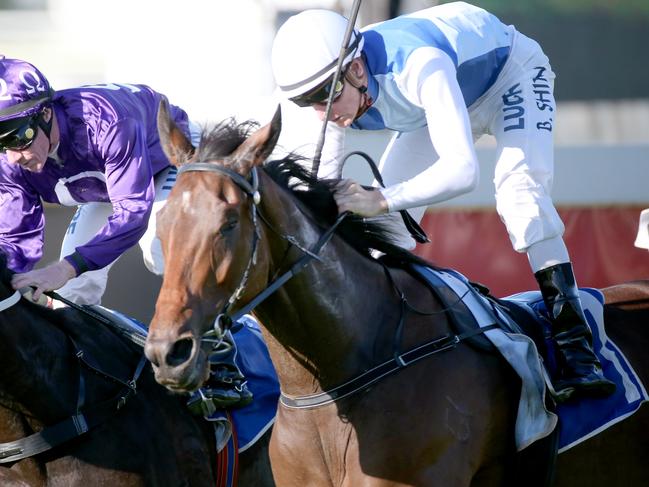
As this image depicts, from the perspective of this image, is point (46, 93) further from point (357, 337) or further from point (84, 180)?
point (357, 337)

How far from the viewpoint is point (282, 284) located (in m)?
3.08

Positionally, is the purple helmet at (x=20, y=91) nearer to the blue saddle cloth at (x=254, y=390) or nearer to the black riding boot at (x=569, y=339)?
the blue saddle cloth at (x=254, y=390)

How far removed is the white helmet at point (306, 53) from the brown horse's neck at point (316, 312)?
1.43 ft

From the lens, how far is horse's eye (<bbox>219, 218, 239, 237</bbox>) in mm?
2832

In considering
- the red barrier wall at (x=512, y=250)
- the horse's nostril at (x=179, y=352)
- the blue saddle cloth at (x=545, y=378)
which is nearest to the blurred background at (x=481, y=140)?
the red barrier wall at (x=512, y=250)

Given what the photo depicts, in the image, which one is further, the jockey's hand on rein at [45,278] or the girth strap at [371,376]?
the jockey's hand on rein at [45,278]

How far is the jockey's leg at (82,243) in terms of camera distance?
445 centimetres

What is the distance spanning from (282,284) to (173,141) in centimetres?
51

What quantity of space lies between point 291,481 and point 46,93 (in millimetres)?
1715

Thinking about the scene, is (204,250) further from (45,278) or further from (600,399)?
(600,399)

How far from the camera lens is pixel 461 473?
321 cm

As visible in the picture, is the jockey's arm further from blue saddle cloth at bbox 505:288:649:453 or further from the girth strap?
blue saddle cloth at bbox 505:288:649:453

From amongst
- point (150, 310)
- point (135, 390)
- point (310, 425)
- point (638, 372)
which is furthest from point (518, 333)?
point (150, 310)

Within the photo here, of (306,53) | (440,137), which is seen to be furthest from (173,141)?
(440,137)
